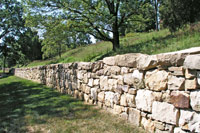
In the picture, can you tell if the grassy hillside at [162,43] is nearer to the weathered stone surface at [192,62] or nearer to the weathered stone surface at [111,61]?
the weathered stone surface at [111,61]

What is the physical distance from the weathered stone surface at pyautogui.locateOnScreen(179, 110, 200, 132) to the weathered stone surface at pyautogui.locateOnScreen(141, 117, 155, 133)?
1.75 ft

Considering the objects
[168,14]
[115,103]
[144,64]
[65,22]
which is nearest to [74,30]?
[65,22]

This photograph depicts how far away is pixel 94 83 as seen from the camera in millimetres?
4488

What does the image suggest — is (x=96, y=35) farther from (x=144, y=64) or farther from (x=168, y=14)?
(x=144, y=64)

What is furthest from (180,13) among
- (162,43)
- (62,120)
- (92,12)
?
(62,120)

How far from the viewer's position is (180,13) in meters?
6.82

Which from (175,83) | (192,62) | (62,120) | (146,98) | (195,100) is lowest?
(62,120)

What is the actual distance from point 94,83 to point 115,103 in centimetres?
102

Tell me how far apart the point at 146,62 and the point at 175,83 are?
1.95 feet

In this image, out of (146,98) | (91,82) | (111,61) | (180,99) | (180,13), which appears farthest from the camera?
(180,13)

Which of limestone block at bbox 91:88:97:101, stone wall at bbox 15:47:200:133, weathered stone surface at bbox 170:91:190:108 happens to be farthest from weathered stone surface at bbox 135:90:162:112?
limestone block at bbox 91:88:97:101

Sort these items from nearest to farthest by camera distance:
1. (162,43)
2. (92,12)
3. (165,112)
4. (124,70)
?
1. (165,112)
2. (124,70)
3. (162,43)
4. (92,12)

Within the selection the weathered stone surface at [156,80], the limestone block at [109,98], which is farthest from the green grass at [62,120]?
the weathered stone surface at [156,80]

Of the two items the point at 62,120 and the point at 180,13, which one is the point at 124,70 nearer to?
the point at 62,120
